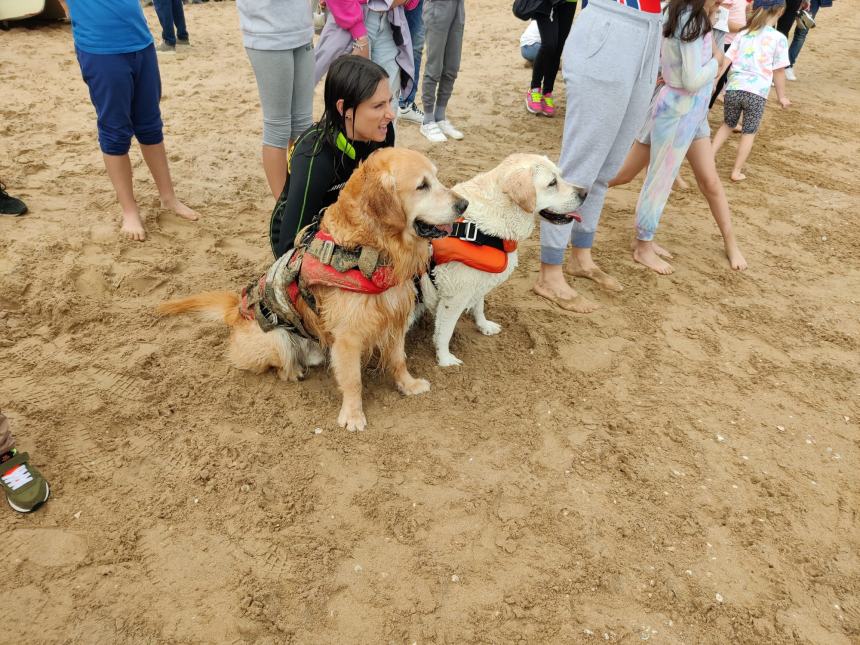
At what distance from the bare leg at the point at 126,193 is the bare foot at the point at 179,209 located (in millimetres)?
266

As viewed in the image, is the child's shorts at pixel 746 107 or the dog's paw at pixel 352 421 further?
the child's shorts at pixel 746 107

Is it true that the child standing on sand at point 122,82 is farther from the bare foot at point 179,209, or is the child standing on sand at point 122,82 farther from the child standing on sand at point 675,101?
the child standing on sand at point 675,101

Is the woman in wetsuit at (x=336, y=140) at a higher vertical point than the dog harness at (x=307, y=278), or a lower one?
higher

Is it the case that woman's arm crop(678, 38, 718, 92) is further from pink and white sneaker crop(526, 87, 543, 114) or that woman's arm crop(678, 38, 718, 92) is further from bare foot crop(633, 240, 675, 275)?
pink and white sneaker crop(526, 87, 543, 114)

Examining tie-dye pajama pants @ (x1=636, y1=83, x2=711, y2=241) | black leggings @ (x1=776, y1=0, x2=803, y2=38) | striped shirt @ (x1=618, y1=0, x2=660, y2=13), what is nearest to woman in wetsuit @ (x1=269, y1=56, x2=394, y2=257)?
striped shirt @ (x1=618, y1=0, x2=660, y2=13)

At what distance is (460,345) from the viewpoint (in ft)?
11.2

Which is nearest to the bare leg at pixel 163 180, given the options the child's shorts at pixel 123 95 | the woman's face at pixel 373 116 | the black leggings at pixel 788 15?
the child's shorts at pixel 123 95

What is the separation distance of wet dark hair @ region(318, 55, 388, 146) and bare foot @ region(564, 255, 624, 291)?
2.09 metres

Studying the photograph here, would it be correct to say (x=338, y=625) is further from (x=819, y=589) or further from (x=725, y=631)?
(x=819, y=589)

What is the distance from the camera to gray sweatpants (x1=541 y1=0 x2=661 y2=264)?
9.78ft

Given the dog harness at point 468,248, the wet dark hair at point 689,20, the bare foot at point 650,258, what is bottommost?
the bare foot at point 650,258

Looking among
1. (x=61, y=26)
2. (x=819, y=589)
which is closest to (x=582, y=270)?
(x=819, y=589)

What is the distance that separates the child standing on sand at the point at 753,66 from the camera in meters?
5.32

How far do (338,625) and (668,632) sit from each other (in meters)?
1.19
